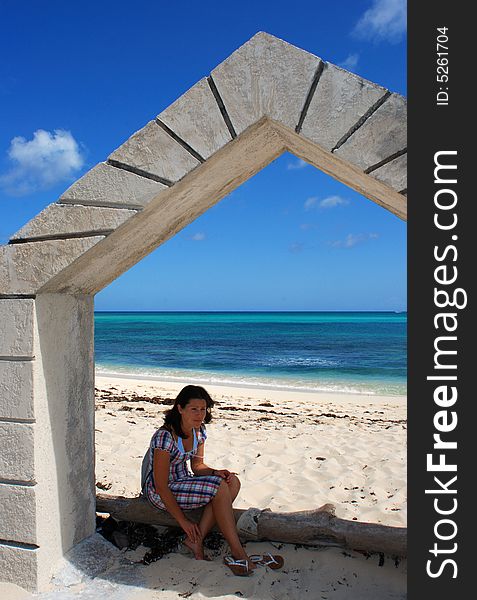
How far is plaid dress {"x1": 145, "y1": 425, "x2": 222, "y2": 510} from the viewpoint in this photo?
4.03 m

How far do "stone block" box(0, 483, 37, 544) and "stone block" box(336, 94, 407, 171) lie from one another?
8.67 ft

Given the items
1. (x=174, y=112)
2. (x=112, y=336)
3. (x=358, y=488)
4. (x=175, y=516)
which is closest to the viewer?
(x=174, y=112)

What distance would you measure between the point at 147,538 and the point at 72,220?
2367 mm

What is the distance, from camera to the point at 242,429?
29.0 ft

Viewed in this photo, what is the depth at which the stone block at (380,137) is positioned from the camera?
283cm

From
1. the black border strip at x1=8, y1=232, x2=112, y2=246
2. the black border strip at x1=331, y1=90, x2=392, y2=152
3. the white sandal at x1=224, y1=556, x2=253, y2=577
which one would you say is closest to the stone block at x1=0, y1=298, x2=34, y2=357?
the black border strip at x1=8, y1=232, x2=112, y2=246

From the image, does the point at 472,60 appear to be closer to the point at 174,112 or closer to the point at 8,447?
the point at 174,112

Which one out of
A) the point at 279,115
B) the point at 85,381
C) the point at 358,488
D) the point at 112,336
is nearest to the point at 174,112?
the point at 279,115

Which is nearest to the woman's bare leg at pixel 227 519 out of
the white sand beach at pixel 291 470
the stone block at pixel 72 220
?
the white sand beach at pixel 291 470

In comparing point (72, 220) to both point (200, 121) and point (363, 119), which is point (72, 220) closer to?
point (200, 121)

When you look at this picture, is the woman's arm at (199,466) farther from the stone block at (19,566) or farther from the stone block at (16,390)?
the stone block at (16,390)

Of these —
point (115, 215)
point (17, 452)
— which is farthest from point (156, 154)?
point (17, 452)

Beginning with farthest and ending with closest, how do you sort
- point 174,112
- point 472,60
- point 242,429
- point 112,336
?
point 112,336
point 242,429
point 174,112
point 472,60

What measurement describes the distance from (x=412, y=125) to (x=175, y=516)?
9.48 feet
